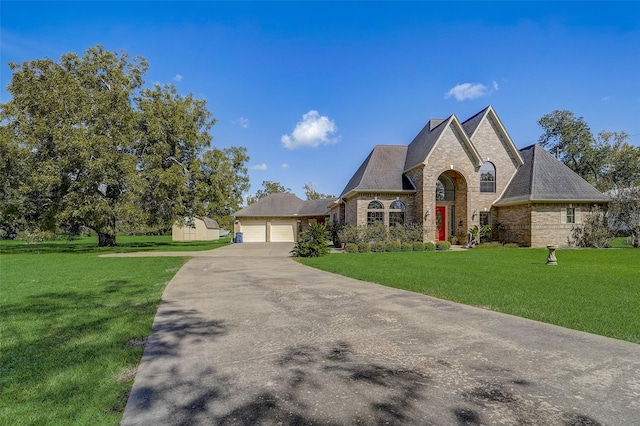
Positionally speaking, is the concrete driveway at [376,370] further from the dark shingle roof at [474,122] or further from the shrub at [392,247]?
the dark shingle roof at [474,122]

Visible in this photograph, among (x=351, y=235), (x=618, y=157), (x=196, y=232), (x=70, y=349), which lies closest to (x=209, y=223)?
(x=196, y=232)

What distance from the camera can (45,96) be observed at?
21172mm

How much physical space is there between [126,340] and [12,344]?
1309mm

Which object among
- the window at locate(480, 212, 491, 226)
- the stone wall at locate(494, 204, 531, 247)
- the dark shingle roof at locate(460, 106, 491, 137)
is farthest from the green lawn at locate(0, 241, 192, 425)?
the dark shingle roof at locate(460, 106, 491, 137)

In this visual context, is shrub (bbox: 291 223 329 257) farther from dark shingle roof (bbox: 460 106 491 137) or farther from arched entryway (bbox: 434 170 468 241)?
dark shingle roof (bbox: 460 106 491 137)

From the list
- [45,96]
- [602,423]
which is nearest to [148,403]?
[602,423]

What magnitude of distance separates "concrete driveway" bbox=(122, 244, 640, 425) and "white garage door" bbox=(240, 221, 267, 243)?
31.3 metres

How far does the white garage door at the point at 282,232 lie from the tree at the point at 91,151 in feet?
34.7

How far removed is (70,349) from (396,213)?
2123cm

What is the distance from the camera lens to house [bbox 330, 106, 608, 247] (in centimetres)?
2139

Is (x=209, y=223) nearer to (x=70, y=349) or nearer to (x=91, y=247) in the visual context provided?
(x=91, y=247)

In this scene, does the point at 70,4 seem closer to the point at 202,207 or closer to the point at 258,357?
the point at 258,357

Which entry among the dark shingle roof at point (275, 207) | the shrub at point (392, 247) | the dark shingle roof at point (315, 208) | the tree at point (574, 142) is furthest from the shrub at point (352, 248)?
the tree at point (574, 142)

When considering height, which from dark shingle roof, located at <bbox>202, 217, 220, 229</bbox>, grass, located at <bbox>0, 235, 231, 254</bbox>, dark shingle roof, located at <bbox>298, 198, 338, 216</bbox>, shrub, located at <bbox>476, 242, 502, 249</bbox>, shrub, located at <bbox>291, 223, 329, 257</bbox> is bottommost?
grass, located at <bbox>0, 235, 231, 254</bbox>
